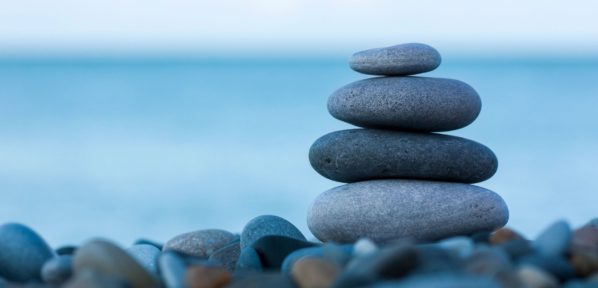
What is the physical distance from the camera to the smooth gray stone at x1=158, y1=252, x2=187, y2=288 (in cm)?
396

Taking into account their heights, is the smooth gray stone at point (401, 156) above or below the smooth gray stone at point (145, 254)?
above

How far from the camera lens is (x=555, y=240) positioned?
4203mm

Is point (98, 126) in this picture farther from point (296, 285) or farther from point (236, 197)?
point (296, 285)

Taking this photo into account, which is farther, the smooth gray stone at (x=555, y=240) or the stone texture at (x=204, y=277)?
the smooth gray stone at (x=555, y=240)

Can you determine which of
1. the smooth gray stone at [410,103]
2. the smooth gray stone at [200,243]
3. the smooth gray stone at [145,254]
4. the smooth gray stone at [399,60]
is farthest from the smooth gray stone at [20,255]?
the smooth gray stone at [399,60]

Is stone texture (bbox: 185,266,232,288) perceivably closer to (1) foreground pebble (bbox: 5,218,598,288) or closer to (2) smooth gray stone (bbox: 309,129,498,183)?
(1) foreground pebble (bbox: 5,218,598,288)

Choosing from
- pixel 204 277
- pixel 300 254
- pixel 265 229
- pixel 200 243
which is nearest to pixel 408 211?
pixel 265 229

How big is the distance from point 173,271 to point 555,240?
148 cm

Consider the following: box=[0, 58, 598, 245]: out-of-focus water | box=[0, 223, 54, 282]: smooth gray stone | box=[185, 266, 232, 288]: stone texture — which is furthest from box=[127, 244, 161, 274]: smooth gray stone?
box=[0, 58, 598, 245]: out-of-focus water

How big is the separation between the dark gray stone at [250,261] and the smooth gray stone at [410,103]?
1225mm

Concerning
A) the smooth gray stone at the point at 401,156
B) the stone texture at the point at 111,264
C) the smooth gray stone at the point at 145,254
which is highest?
the stone texture at the point at 111,264

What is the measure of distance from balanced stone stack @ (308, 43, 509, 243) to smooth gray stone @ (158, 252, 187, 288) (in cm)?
213

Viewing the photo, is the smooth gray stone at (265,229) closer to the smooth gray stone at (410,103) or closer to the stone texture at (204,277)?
the smooth gray stone at (410,103)

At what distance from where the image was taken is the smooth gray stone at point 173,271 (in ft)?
13.0
